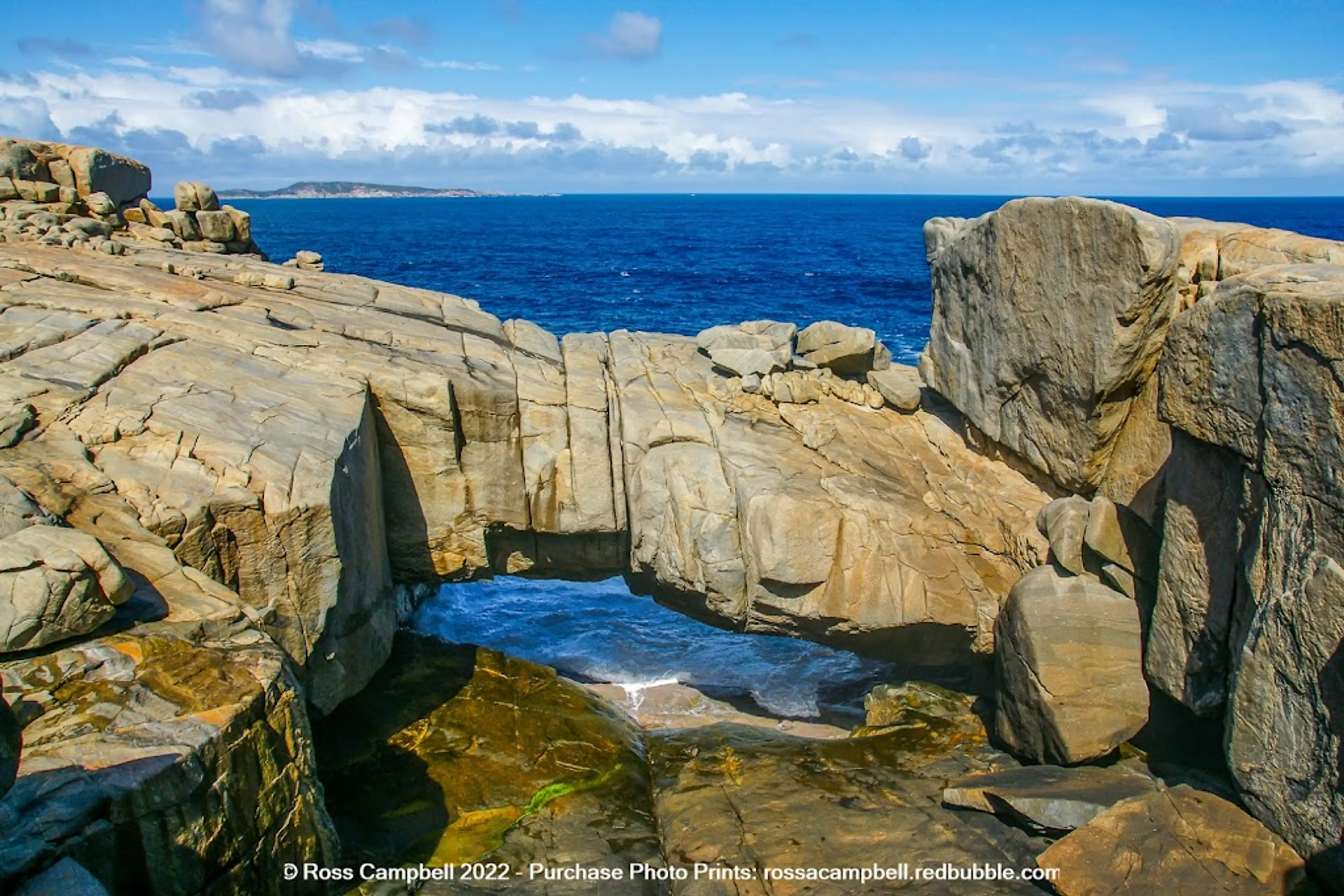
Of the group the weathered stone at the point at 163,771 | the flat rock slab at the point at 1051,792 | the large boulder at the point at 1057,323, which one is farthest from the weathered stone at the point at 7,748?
the large boulder at the point at 1057,323

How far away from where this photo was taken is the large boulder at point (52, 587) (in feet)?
29.7

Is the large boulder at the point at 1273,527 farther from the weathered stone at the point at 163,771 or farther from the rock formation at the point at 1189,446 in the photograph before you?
the weathered stone at the point at 163,771

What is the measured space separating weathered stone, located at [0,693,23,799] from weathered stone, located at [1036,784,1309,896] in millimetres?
10326

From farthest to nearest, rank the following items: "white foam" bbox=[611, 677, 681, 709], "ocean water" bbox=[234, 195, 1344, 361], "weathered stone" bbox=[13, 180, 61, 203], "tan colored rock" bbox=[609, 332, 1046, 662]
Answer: "ocean water" bbox=[234, 195, 1344, 361]
"weathered stone" bbox=[13, 180, 61, 203]
"white foam" bbox=[611, 677, 681, 709]
"tan colored rock" bbox=[609, 332, 1046, 662]

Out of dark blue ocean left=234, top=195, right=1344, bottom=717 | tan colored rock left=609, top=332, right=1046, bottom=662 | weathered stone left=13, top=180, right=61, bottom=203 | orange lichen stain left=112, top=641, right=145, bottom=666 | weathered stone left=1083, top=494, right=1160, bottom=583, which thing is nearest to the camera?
orange lichen stain left=112, top=641, right=145, bottom=666

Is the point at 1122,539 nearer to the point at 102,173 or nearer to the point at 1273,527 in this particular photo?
the point at 1273,527

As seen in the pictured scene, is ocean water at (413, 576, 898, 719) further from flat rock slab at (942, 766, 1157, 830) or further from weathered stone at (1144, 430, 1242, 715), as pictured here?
weathered stone at (1144, 430, 1242, 715)

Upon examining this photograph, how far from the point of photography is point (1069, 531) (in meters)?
14.8

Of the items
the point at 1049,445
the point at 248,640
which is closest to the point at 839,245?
the point at 1049,445

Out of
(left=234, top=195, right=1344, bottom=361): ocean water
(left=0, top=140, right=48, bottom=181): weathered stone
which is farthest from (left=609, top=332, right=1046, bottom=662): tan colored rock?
(left=234, top=195, right=1344, bottom=361): ocean water

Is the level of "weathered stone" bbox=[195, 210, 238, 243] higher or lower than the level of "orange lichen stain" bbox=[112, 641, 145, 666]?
higher

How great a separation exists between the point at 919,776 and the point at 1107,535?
465 centimetres

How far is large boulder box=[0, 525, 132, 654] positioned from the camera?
905 centimetres

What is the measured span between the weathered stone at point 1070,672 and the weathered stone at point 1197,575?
474mm
